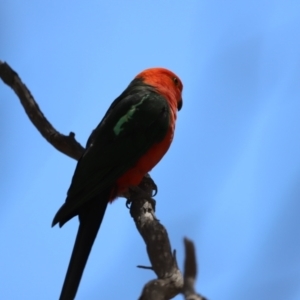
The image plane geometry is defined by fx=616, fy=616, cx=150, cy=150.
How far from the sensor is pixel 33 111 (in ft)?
14.8

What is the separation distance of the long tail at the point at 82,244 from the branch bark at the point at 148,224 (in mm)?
239

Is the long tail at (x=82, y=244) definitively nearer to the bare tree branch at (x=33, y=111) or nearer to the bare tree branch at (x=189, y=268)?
the bare tree branch at (x=33, y=111)

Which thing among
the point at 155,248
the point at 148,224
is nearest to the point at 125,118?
the point at 148,224

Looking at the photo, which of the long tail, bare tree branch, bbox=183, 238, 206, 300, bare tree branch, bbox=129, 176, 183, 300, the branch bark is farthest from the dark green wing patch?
bare tree branch, bbox=183, 238, 206, 300

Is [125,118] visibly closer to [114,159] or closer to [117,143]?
[117,143]

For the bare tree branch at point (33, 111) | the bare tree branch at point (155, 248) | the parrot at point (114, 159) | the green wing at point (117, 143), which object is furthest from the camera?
the bare tree branch at point (33, 111)

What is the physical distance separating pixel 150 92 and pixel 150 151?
26.8 inches

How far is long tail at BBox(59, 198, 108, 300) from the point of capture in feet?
11.9

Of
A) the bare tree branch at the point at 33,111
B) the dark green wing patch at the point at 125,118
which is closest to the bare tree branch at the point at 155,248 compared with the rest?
the dark green wing patch at the point at 125,118

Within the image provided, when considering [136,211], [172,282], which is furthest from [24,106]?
[172,282]

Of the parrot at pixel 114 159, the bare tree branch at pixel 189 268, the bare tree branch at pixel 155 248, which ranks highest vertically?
the parrot at pixel 114 159

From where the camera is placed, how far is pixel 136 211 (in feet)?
13.0

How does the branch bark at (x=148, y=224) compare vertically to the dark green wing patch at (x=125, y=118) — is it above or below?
below

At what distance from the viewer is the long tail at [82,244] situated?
3.63 m
